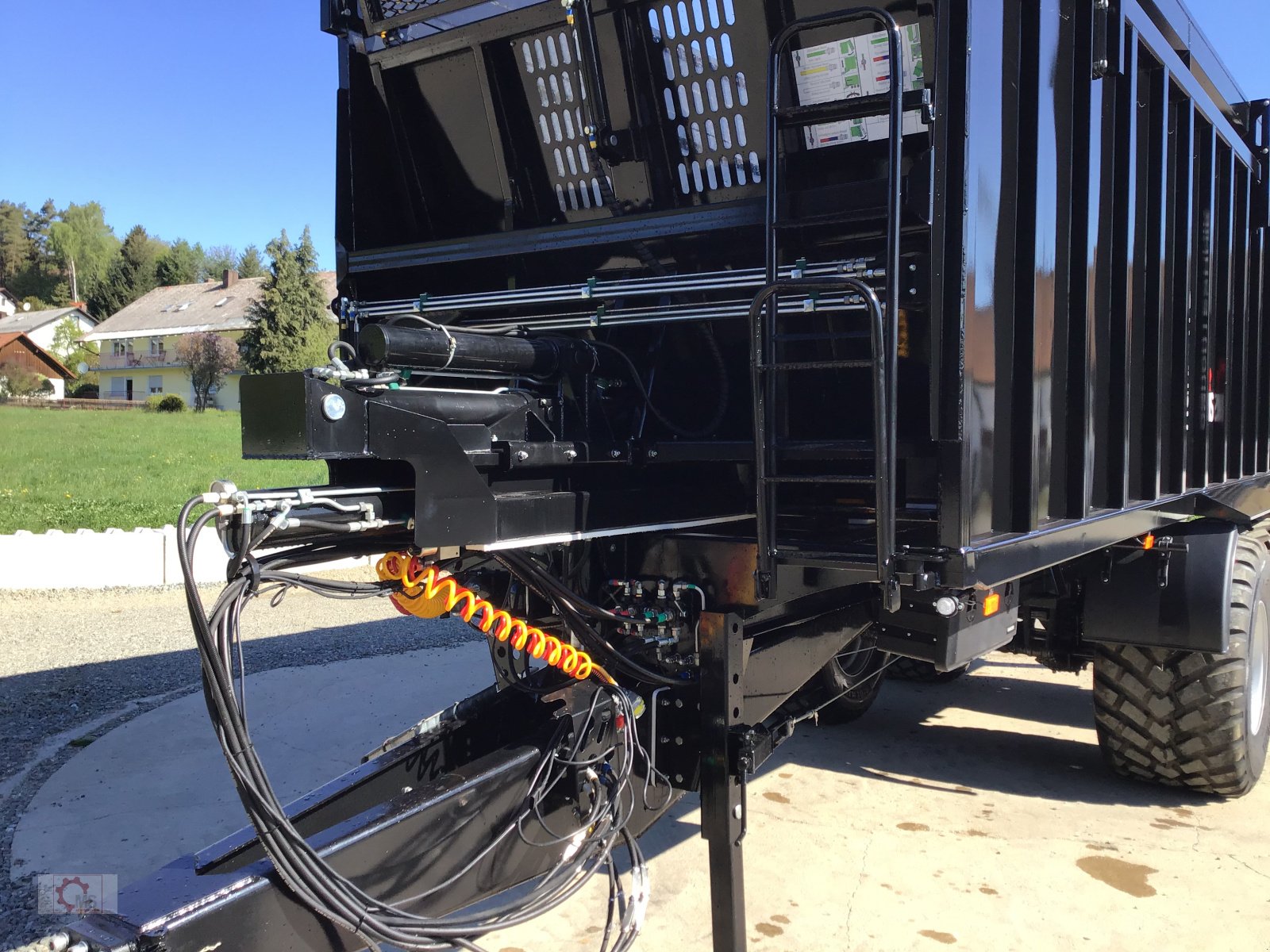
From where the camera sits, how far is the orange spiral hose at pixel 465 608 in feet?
7.61

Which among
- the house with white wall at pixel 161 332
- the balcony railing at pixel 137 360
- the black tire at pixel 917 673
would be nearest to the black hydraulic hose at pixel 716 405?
the black tire at pixel 917 673

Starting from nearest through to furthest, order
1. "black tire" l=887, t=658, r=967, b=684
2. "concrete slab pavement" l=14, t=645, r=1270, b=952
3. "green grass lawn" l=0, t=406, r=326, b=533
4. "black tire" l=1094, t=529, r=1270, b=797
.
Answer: "concrete slab pavement" l=14, t=645, r=1270, b=952, "black tire" l=1094, t=529, r=1270, b=797, "black tire" l=887, t=658, r=967, b=684, "green grass lawn" l=0, t=406, r=326, b=533

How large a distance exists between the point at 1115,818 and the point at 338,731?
12.6 feet

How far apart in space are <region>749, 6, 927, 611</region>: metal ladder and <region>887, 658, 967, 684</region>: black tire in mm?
3864

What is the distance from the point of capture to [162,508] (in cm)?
1234

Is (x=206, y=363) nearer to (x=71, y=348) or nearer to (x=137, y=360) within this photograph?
(x=137, y=360)

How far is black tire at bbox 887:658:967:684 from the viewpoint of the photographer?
6105 mm

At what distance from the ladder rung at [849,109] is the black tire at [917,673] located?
416 centimetres

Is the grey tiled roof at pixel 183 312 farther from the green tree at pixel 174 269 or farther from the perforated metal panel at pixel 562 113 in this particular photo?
the perforated metal panel at pixel 562 113

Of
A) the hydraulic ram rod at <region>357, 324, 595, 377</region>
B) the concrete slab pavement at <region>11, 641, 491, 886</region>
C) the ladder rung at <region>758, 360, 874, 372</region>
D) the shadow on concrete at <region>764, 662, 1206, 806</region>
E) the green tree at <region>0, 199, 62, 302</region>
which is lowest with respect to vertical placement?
the shadow on concrete at <region>764, 662, 1206, 806</region>

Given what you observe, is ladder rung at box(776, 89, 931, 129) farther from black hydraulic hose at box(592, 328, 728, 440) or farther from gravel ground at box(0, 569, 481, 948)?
gravel ground at box(0, 569, 481, 948)

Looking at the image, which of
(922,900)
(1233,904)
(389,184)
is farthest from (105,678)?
(1233,904)

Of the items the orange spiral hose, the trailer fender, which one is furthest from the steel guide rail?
the trailer fender

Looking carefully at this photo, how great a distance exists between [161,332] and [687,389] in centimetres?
6440
